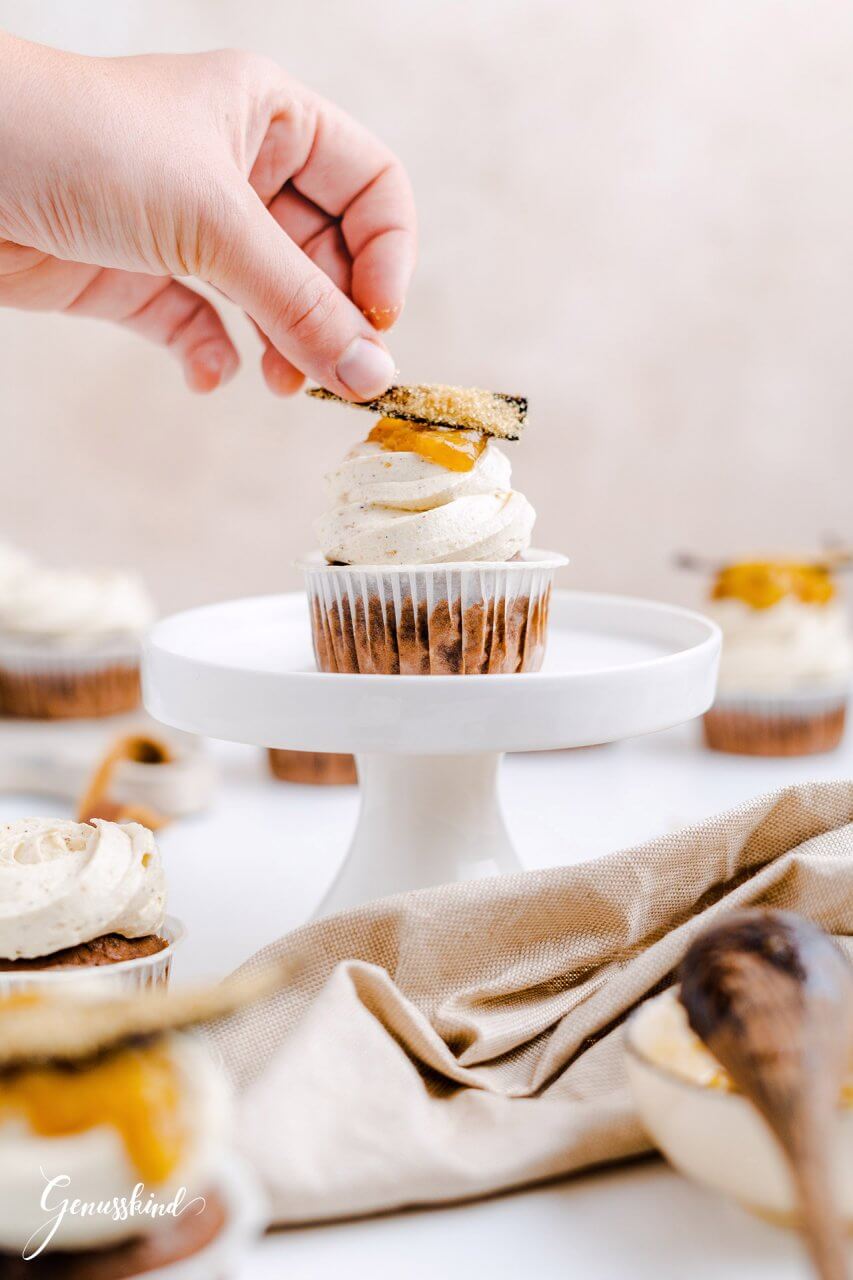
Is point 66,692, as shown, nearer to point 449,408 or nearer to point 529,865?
point 529,865

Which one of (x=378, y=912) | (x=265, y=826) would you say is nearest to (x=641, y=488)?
(x=265, y=826)

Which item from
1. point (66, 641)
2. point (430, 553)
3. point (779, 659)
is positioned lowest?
point (66, 641)

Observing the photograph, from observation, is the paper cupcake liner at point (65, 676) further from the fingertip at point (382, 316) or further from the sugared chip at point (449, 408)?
the sugared chip at point (449, 408)

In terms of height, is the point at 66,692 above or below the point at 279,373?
below

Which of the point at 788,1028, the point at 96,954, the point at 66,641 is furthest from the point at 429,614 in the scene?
the point at 66,641

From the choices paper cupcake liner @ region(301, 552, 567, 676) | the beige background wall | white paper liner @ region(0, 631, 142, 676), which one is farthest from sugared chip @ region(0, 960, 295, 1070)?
the beige background wall

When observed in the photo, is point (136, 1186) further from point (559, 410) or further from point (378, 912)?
point (559, 410)
